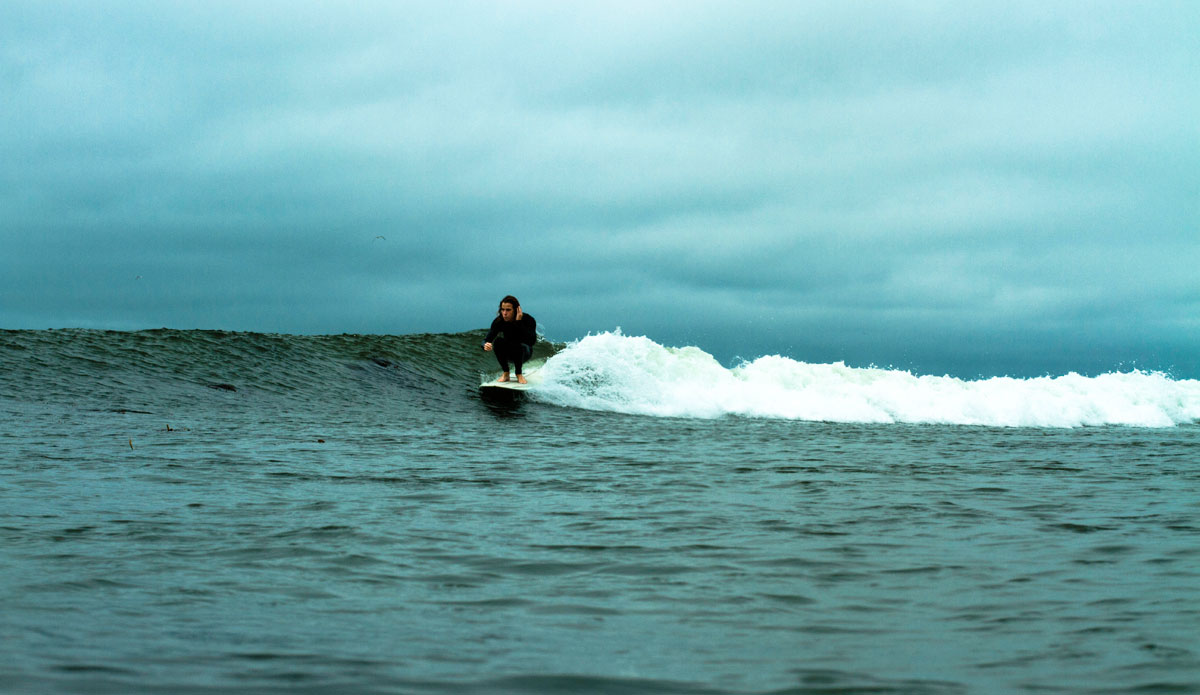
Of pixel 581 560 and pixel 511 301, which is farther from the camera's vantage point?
pixel 511 301

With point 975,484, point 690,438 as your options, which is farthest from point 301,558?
point 690,438

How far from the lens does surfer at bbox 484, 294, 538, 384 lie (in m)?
20.1

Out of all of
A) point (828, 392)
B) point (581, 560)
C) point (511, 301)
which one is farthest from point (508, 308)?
point (581, 560)

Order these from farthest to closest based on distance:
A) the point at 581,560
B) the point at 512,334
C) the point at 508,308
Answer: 1. the point at 512,334
2. the point at 508,308
3. the point at 581,560

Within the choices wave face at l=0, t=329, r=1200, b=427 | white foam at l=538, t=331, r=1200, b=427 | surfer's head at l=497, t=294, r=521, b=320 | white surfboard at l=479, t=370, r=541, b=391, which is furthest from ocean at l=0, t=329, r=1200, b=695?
white surfboard at l=479, t=370, r=541, b=391

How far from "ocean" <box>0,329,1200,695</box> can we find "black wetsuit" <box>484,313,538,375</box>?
5.61m

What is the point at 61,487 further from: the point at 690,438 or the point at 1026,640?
the point at 690,438

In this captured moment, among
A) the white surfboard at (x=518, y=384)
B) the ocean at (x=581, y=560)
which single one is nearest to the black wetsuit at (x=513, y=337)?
the white surfboard at (x=518, y=384)

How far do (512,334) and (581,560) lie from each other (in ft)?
49.4

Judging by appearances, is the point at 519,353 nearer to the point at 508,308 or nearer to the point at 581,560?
the point at 508,308

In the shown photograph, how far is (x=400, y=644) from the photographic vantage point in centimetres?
399

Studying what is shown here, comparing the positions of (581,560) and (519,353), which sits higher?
(519,353)

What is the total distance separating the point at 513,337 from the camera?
812 inches

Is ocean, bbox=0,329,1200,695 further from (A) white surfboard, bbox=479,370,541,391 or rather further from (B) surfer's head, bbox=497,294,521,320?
(A) white surfboard, bbox=479,370,541,391
